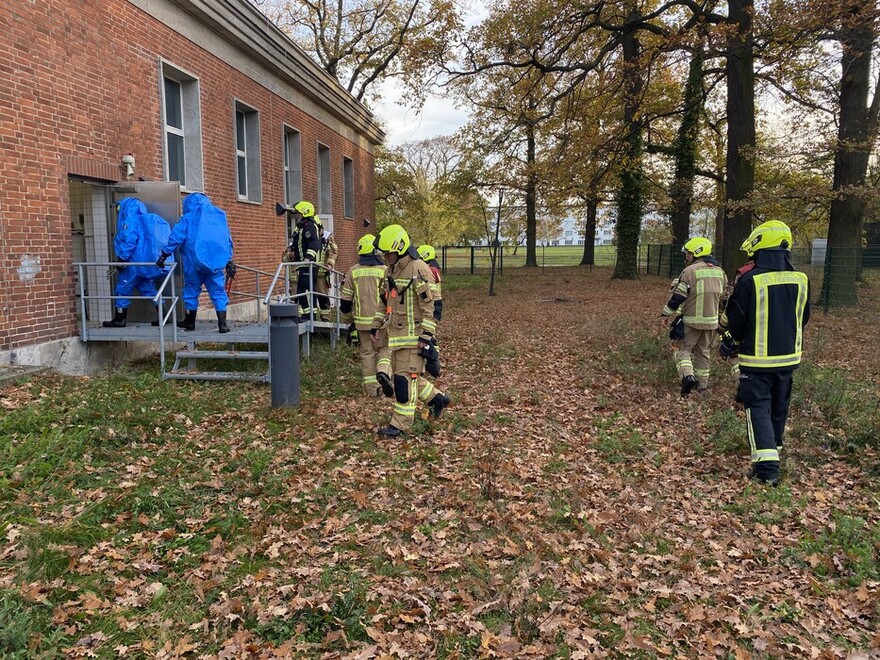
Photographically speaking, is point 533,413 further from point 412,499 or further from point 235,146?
point 235,146

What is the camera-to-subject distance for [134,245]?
8070mm

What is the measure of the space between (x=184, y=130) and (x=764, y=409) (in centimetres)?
990

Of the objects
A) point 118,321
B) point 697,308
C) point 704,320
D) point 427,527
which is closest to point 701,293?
point 697,308

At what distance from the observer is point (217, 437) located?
598cm

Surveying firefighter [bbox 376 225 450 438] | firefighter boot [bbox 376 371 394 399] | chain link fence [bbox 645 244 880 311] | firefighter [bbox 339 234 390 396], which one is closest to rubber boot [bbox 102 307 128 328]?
firefighter [bbox 339 234 390 396]

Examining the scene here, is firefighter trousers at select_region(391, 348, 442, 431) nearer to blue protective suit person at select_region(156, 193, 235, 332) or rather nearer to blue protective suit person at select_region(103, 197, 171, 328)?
blue protective suit person at select_region(156, 193, 235, 332)

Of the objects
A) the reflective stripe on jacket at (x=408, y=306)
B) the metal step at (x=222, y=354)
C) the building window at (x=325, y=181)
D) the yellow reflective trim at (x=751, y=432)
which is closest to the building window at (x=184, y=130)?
the metal step at (x=222, y=354)

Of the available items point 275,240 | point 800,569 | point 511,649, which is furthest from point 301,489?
point 275,240

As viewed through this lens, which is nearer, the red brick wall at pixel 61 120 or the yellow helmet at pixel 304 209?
the red brick wall at pixel 61 120

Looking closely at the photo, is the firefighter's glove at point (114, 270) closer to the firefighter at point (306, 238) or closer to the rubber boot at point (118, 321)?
the rubber boot at point (118, 321)

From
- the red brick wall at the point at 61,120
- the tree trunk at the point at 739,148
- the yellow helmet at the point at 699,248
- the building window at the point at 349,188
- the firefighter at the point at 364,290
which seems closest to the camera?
the red brick wall at the point at 61,120

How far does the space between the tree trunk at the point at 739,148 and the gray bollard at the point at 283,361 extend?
9.88 metres

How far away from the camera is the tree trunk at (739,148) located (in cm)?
1270

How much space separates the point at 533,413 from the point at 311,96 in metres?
12.2
